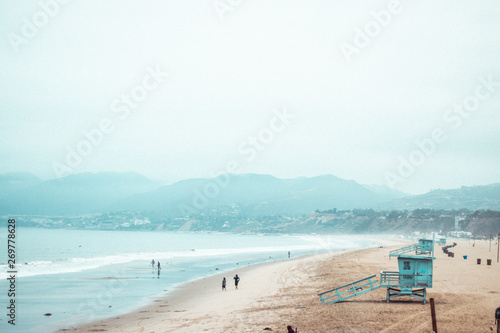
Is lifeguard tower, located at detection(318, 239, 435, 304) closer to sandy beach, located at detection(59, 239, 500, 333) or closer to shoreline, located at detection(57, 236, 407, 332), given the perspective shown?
sandy beach, located at detection(59, 239, 500, 333)

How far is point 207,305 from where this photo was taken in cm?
2703

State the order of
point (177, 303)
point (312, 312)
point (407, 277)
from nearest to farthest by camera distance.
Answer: point (312, 312)
point (407, 277)
point (177, 303)

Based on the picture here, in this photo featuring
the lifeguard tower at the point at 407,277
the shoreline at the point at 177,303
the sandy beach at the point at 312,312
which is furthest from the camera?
the lifeguard tower at the point at 407,277

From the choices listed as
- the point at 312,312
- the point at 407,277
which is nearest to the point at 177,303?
the point at 312,312

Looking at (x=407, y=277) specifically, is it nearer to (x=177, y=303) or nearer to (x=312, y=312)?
(x=312, y=312)

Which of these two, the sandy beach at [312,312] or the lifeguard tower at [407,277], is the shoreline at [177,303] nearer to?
the sandy beach at [312,312]

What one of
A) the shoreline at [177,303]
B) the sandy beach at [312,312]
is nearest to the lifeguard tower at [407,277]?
the sandy beach at [312,312]

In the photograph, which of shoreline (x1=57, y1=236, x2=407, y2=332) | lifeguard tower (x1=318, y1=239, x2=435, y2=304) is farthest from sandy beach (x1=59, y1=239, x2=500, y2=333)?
lifeguard tower (x1=318, y1=239, x2=435, y2=304)

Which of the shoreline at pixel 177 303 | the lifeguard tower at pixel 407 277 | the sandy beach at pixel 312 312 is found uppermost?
the lifeguard tower at pixel 407 277

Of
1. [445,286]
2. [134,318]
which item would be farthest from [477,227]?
[134,318]

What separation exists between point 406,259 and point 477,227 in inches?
7314

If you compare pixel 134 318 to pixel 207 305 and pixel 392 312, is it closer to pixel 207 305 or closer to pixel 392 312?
pixel 207 305

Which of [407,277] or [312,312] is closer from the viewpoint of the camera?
[312,312]

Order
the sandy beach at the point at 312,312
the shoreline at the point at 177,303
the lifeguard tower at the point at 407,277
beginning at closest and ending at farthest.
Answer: the sandy beach at the point at 312,312 < the shoreline at the point at 177,303 < the lifeguard tower at the point at 407,277
